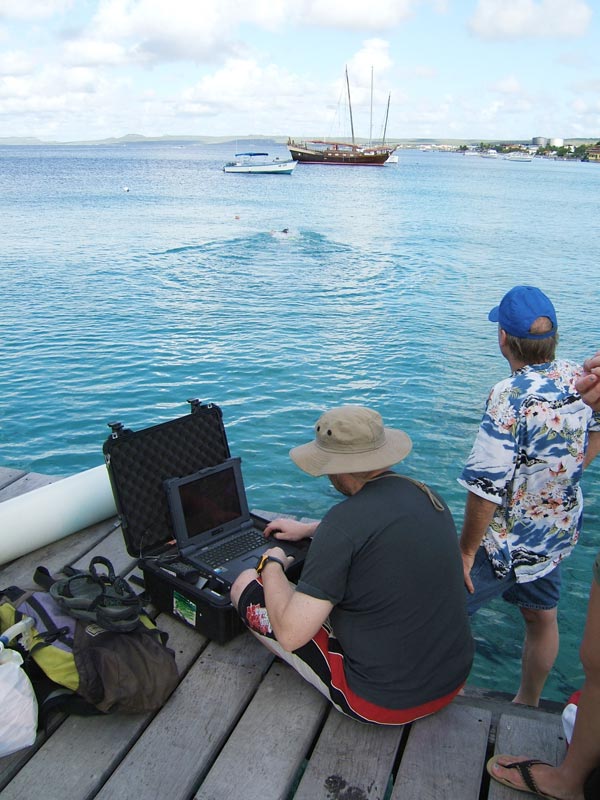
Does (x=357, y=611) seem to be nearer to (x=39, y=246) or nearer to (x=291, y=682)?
(x=291, y=682)

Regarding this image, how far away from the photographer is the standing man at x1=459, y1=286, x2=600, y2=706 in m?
2.92

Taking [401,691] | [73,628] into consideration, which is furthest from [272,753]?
[73,628]

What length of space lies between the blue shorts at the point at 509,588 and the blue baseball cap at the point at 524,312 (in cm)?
101

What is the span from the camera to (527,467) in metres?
3.01

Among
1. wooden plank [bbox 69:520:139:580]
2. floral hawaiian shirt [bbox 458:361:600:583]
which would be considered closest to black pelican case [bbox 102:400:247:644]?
wooden plank [bbox 69:520:139:580]

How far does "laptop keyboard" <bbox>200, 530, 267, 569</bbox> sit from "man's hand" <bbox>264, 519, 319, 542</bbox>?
96 millimetres

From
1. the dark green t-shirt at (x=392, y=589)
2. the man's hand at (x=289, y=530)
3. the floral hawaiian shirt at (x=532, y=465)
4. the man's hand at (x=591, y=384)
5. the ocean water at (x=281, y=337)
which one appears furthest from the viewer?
the ocean water at (x=281, y=337)

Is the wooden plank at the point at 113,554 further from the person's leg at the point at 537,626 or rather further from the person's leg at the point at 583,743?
the person's leg at the point at 583,743

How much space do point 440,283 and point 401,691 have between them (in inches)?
681

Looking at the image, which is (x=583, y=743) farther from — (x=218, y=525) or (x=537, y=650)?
(x=218, y=525)

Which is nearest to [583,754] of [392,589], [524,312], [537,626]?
[392,589]

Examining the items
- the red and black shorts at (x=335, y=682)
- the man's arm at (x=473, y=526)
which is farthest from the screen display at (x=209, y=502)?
the man's arm at (x=473, y=526)

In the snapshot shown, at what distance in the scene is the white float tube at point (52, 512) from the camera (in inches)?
156

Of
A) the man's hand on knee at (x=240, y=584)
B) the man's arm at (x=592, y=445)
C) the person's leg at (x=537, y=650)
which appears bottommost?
the person's leg at (x=537, y=650)
